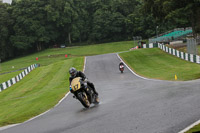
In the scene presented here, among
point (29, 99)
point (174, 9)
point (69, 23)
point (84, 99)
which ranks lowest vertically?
point (29, 99)

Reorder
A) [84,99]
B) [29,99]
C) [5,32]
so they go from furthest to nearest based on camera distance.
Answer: [5,32] → [29,99] → [84,99]

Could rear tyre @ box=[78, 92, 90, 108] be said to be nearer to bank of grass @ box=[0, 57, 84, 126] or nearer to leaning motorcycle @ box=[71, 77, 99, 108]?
leaning motorcycle @ box=[71, 77, 99, 108]

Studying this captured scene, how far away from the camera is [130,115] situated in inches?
353

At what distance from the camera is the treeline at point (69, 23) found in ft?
303

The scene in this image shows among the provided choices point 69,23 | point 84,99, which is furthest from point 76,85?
point 69,23

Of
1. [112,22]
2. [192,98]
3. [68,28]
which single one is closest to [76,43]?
[68,28]

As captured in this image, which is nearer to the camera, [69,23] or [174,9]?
[174,9]

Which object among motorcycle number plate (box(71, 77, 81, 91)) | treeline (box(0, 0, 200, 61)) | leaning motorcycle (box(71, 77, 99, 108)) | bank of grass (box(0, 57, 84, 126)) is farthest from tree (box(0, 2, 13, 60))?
motorcycle number plate (box(71, 77, 81, 91))

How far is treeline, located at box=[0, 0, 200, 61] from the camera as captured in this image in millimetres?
92438

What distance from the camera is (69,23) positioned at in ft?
328

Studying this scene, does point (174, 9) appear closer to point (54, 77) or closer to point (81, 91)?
point (54, 77)

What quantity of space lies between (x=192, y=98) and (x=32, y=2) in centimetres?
Result: 9212

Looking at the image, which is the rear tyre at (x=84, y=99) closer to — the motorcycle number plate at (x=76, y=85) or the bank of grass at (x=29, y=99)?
the motorcycle number plate at (x=76, y=85)

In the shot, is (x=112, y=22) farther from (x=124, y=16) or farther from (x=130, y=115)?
(x=130, y=115)
